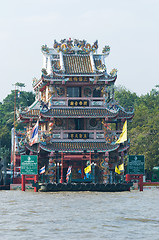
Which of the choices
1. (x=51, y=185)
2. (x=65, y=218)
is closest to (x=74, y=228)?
(x=65, y=218)

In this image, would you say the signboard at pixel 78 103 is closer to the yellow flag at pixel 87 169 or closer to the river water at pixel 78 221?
the yellow flag at pixel 87 169

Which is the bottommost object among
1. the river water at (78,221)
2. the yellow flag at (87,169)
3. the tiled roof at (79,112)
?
the river water at (78,221)

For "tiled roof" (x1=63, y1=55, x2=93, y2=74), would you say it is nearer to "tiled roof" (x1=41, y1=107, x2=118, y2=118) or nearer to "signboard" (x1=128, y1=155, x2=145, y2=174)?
"tiled roof" (x1=41, y1=107, x2=118, y2=118)

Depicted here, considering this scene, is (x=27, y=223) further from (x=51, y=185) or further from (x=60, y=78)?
(x=60, y=78)

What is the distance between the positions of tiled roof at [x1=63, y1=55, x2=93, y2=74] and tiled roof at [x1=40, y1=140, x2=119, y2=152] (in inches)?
287

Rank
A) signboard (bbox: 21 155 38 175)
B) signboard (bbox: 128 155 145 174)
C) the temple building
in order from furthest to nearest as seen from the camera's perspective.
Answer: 1. the temple building
2. signboard (bbox: 128 155 145 174)
3. signboard (bbox: 21 155 38 175)

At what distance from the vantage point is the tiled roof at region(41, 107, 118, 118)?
61.1 meters

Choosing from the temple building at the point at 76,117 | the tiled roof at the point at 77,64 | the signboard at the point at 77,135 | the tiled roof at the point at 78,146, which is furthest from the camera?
the tiled roof at the point at 77,64

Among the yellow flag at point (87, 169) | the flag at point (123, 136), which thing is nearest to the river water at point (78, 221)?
the yellow flag at point (87, 169)

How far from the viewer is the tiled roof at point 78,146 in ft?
198

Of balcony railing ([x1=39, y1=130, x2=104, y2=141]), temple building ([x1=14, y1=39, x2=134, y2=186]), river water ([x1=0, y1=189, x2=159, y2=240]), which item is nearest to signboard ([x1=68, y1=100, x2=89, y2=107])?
temple building ([x1=14, y1=39, x2=134, y2=186])

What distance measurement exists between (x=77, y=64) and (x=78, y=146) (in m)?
9.05

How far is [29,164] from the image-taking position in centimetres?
5747

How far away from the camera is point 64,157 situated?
6019 centimetres
